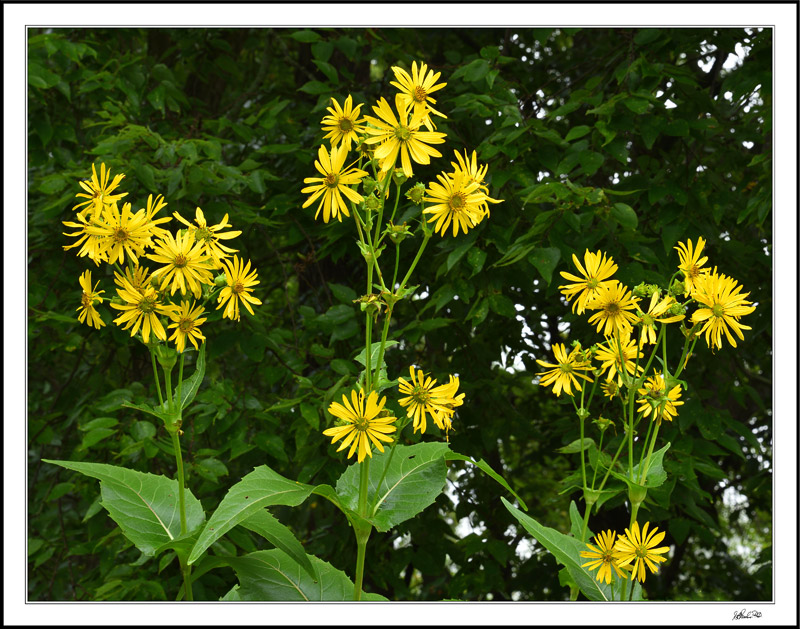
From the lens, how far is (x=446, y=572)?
3.91m

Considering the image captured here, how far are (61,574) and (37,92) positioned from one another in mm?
2277

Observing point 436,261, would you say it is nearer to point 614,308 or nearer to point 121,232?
point 614,308

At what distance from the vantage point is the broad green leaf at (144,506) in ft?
4.63

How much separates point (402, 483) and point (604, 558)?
416mm

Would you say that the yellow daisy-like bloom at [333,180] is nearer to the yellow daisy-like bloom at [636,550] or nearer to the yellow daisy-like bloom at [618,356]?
the yellow daisy-like bloom at [618,356]

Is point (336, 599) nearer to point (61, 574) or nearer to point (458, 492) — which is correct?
point (458, 492)

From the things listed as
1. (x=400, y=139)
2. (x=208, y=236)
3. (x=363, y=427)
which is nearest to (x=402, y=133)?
(x=400, y=139)

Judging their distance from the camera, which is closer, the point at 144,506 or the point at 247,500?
the point at 247,500

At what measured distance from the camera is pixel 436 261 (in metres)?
2.72

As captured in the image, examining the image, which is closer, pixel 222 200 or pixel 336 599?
pixel 336 599

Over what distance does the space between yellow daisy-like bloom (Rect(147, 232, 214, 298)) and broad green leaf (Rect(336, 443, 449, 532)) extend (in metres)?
0.50

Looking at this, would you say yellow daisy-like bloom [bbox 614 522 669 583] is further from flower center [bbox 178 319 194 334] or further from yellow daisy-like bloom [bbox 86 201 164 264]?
yellow daisy-like bloom [bbox 86 201 164 264]

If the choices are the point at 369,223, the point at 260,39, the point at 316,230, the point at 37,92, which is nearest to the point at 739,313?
the point at 369,223
